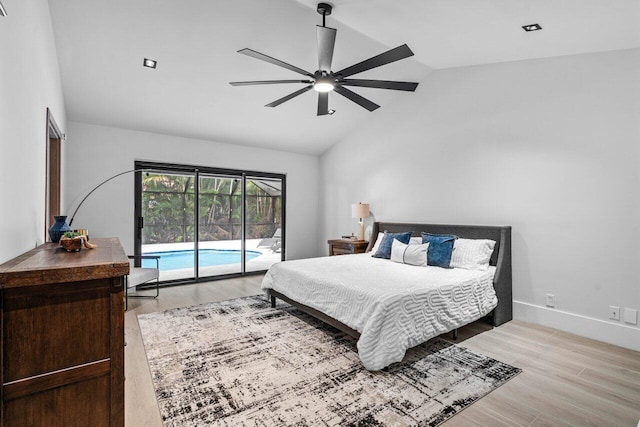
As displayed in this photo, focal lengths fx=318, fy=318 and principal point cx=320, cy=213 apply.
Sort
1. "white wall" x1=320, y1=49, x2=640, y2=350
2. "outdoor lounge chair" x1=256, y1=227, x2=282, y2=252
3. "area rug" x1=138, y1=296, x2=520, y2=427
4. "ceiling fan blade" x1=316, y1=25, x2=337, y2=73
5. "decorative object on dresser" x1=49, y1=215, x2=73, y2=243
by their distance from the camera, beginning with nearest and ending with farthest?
"area rug" x1=138, y1=296, x2=520, y2=427, "decorative object on dresser" x1=49, y1=215, x2=73, y2=243, "ceiling fan blade" x1=316, y1=25, x2=337, y2=73, "white wall" x1=320, y1=49, x2=640, y2=350, "outdoor lounge chair" x1=256, y1=227, x2=282, y2=252

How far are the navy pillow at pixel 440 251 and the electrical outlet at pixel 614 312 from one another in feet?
4.97

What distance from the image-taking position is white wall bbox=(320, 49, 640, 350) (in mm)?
3080

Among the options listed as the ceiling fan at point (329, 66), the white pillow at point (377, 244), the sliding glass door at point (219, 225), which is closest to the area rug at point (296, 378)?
the white pillow at point (377, 244)

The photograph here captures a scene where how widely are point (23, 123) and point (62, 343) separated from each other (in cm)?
138

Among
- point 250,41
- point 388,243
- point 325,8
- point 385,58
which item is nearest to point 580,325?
point 388,243

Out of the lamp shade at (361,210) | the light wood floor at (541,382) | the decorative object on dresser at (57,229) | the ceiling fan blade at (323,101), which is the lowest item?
the light wood floor at (541,382)

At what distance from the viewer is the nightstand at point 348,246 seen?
5426mm

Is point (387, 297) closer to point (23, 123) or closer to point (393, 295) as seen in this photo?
point (393, 295)

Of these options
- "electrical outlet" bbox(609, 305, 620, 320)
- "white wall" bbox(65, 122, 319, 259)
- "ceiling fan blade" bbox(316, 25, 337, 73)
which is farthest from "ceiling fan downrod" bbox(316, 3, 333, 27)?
"electrical outlet" bbox(609, 305, 620, 320)

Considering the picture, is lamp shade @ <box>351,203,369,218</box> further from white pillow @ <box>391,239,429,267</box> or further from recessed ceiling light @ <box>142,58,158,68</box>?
recessed ceiling light @ <box>142,58,158,68</box>

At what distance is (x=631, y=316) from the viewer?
9.86 feet

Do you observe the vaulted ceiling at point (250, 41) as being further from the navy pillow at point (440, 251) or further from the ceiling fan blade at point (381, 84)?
the navy pillow at point (440, 251)

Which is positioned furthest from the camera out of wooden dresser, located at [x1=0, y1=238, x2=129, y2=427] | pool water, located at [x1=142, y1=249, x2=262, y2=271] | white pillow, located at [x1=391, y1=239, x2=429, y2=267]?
pool water, located at [x1=142, y1=249, x2=262, y2=271]

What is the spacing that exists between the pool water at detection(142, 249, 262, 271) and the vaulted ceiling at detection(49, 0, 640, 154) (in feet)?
6.93
